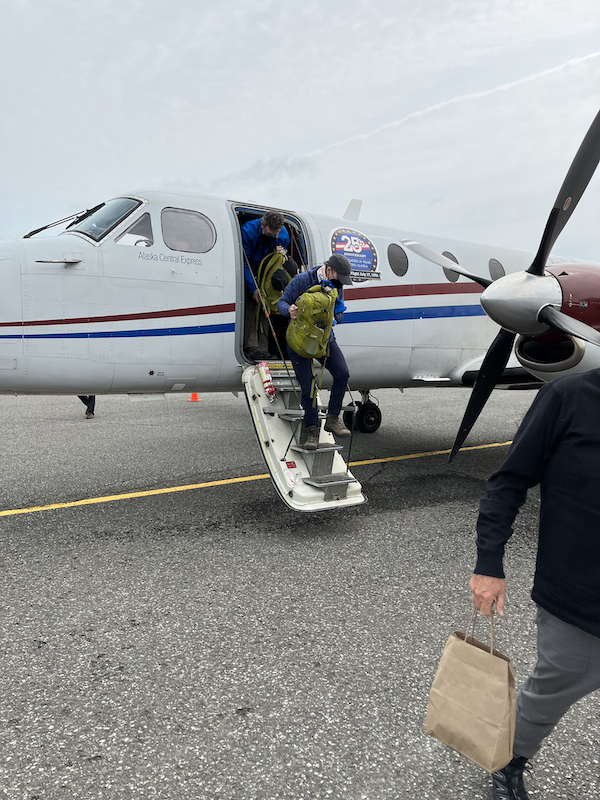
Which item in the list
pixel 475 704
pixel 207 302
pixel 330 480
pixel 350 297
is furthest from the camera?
pixel 350 297

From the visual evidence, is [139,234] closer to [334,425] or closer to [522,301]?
[334,425]

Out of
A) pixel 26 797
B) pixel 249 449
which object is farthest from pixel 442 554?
pixel 249 449

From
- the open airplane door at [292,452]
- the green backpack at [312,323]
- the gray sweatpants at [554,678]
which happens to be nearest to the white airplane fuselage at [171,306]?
the open airplane door at [292,452]

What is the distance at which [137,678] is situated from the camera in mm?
2787

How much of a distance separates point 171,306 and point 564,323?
3598 mm

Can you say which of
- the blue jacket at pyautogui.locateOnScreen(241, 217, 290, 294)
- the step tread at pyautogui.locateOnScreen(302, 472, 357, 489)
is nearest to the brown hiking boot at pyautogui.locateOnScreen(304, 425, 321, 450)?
the step tread at pyautogui.locateOnScreen(302, 472, 357, 489)

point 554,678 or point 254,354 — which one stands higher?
point 554,678

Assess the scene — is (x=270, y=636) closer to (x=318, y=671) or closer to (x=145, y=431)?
(x=318, y=671)

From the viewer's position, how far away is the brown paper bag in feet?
5.64

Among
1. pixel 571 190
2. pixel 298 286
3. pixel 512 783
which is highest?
pixel 571 190

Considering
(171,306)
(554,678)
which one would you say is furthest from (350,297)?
(554,678)

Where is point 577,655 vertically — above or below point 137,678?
above

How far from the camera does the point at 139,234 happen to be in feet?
17.5

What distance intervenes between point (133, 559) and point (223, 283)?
2.93 m
